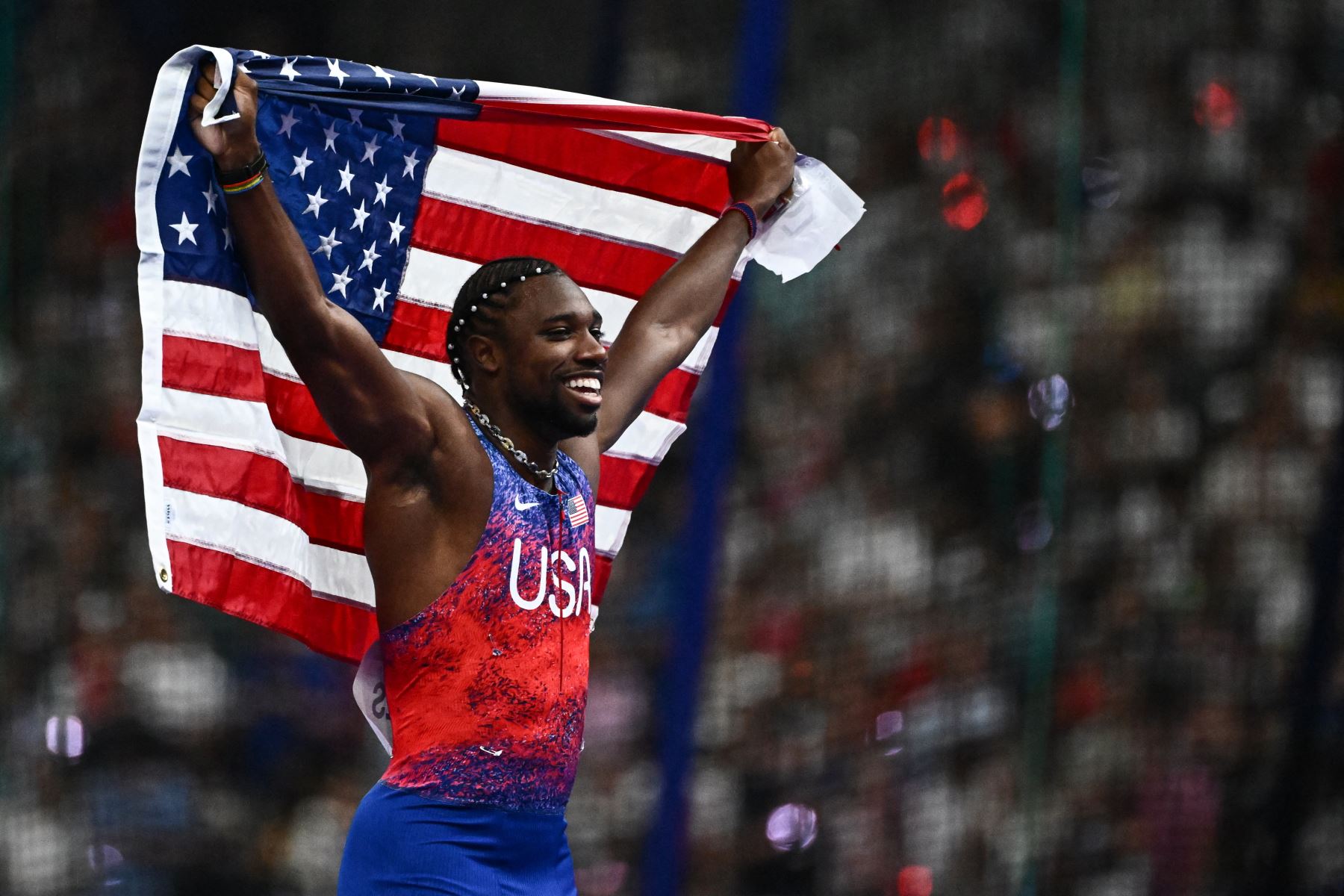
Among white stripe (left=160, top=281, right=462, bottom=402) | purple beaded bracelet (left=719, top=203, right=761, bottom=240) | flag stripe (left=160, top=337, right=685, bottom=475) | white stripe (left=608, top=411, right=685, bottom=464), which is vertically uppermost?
purple beaded bracelet (left=719, top=203, right=761, bottom=240)

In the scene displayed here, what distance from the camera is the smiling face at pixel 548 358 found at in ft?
10.1

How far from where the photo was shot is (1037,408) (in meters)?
5.63

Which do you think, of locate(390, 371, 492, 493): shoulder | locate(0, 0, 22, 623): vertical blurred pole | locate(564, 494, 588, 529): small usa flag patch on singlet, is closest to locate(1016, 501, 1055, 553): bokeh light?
locate(564, 494, 588, 529): small usa flag patch on singlet

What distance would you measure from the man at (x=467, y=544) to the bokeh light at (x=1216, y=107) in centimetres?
331

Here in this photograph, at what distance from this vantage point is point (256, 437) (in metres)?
3.28

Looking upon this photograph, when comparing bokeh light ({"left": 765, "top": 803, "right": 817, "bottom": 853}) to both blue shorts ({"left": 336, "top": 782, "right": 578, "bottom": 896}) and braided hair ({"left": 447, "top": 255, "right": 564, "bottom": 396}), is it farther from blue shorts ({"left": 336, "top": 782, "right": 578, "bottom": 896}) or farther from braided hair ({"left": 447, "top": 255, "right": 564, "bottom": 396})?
braided hair ({"left": 447, "top": 255, "right": 564, "bottom": 396})

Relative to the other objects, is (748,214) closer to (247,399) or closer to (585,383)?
(585,383)

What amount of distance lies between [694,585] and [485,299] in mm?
2083

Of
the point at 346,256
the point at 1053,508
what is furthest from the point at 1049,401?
the point at 346,256

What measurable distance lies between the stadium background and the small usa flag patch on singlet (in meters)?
2.28

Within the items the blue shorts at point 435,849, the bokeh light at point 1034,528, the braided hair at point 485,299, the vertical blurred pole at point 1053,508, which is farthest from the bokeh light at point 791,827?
the braided hair at point 485,299

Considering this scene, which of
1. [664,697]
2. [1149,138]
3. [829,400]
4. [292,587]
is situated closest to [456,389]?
[292,587]

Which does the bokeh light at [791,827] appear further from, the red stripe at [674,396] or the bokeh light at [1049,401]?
the red stripe at [674,396]

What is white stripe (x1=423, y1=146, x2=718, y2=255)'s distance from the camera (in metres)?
3.63
